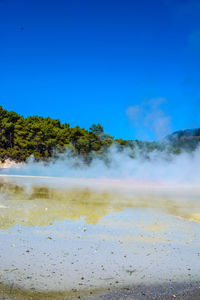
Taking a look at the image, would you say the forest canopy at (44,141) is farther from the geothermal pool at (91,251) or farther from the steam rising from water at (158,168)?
the geothermal pool at (91,251)

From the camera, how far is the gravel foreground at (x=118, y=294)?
3.49 meters

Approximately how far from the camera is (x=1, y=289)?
3.62 meters

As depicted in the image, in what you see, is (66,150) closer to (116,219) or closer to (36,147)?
(36,147)

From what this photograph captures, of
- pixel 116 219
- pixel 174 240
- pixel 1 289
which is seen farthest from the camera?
pixel 116 219

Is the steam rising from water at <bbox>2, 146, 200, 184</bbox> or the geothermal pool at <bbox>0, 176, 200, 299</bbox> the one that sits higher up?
the steam rising from water at <bbox>2, 146, 200, 184</bbox>

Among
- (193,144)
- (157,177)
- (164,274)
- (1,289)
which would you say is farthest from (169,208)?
(193,144)

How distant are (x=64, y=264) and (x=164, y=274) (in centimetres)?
163

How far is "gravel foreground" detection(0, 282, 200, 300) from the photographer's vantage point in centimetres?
349

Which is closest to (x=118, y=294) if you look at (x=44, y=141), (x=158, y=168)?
(x=158, y=168)

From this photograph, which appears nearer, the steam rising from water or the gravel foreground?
the gravel foreground

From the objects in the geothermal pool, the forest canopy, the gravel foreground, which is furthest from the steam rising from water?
the gravel foreground

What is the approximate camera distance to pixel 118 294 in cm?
360

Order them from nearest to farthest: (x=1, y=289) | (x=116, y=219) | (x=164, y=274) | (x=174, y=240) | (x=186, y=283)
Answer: (x=1, y=289) → (x=186, y=283) → (x=164, y=274) → (x=174, y=240) → (x=116, y=219)

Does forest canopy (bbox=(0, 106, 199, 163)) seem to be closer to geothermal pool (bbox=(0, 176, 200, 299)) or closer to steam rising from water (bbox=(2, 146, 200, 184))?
steam rising from water (bbox=(2, 146, 200, 184))
